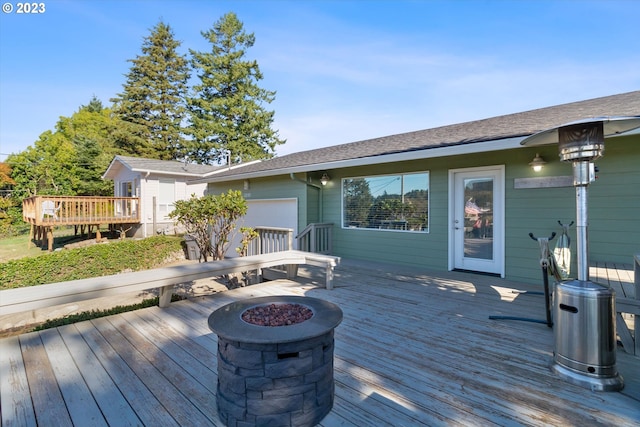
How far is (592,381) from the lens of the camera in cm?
204

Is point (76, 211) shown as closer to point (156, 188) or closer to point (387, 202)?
point (156, 188)

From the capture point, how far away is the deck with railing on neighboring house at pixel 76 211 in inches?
423

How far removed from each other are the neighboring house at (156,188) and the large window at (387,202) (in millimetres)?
7514

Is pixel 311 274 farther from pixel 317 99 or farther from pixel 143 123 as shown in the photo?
pixel 143 123

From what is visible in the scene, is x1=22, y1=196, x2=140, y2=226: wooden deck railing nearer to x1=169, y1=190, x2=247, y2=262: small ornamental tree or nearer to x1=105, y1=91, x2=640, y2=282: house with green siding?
x1=105, y1=91, x2=640, y2=282: house with green siding

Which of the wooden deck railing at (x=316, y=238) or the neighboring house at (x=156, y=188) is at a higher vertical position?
the neighboring house at (x=156, y=188)

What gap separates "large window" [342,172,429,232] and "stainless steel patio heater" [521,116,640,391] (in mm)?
3773

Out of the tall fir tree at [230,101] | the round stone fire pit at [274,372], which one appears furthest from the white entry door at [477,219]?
the tall fir tree at [230,101]

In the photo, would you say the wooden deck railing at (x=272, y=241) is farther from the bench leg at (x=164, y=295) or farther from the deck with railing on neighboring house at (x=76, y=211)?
the deck with railing on neighboring house at (x=76, y=211)

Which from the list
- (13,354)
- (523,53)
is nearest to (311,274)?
(13,354)

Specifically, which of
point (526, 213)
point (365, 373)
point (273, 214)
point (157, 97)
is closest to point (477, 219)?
point (526, 213)

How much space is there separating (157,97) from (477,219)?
25.1 meters

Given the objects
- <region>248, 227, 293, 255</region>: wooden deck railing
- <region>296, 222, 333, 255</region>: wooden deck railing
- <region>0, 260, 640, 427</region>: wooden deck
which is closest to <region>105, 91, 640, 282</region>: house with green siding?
<region>296, 222, 333, 255</region>: wooden deck railing

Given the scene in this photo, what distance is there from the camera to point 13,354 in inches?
102
